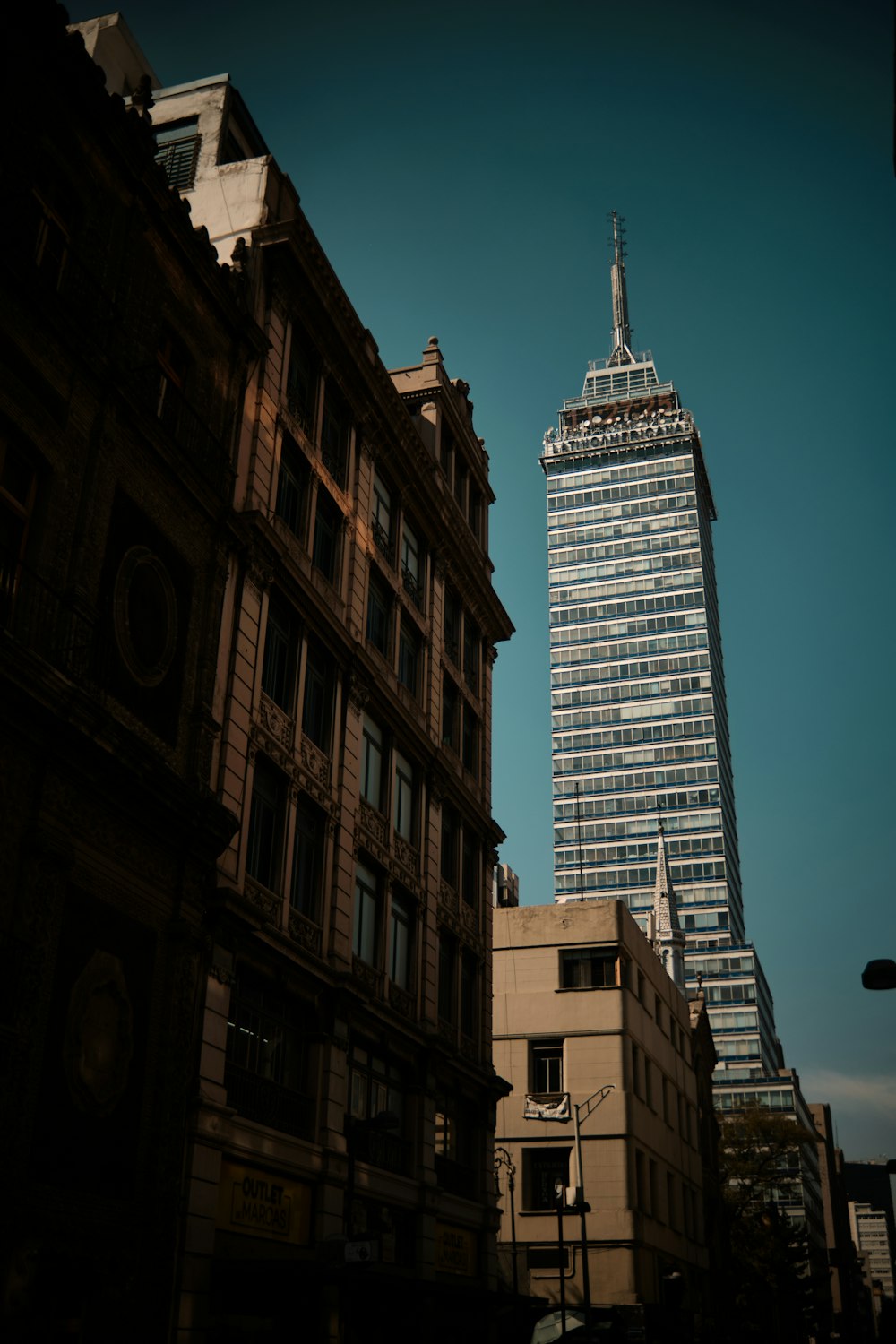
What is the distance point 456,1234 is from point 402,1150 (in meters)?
4.29

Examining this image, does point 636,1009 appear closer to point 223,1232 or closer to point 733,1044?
point 223,1232

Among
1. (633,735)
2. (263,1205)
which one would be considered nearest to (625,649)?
(633,735)

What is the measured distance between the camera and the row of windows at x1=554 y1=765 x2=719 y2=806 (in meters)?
184

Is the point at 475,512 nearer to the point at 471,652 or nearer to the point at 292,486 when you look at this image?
the point at 471,652

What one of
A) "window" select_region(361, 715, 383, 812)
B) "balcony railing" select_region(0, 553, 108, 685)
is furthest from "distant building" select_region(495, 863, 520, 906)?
"balcony railing" select_region(0, 553, 108, 685)

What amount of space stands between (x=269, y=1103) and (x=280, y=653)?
9.58 meters

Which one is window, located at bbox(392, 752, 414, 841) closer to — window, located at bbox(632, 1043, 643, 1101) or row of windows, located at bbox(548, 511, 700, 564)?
window, located at bbox(632, 1043, 643, 1101)

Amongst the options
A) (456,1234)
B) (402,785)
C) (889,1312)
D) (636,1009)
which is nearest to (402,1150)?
(456,1234)

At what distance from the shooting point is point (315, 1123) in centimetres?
2622

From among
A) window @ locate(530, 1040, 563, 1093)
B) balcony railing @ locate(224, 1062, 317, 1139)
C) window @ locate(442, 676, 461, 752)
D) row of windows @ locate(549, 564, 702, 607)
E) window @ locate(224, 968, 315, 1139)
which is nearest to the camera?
balcony railing @ locate(224, 1062, 317, 1139)

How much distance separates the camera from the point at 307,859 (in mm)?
28312

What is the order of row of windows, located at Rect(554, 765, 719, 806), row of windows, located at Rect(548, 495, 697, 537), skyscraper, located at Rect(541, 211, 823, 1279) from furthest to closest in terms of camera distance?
1. row of windows, located at Rect(548, 495, 697, 537)
2. row of windows, located at Rect(554, 765, 719, 806)
3. skyscraper, located at Rect(541, 211, 823, 1279)

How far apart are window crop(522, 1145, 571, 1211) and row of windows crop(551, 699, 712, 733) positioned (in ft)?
446

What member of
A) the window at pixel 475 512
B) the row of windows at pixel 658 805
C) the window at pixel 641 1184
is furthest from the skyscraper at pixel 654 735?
the window at pixel 475 512
